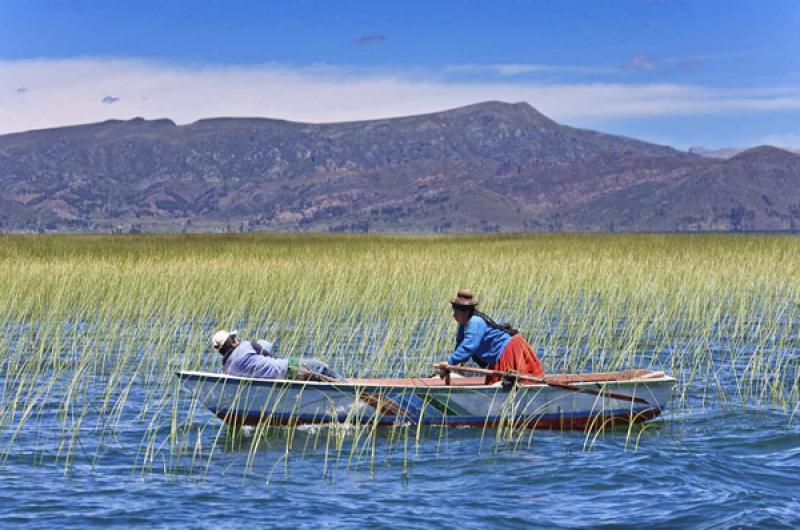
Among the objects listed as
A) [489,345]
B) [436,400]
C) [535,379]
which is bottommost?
[436,400]

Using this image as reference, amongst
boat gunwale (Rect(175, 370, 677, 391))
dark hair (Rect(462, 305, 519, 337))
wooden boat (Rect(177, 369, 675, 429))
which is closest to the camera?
boat gunwale (Rect(175, 370, 677, 391))

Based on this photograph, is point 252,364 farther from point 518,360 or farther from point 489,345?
point 518,360

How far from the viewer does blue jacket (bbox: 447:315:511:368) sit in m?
13.7

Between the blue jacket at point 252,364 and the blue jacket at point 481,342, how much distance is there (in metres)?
1.94

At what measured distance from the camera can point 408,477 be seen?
11.3 meters

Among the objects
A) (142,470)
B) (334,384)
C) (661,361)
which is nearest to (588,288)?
(661,361)

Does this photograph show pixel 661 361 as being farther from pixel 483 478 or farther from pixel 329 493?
pixel 329 493

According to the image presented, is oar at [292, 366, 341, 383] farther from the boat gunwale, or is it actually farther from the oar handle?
the oar handle

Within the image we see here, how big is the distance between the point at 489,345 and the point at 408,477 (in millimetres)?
3014

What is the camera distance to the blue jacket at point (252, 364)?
513 inches

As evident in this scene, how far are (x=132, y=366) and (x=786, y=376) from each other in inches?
372

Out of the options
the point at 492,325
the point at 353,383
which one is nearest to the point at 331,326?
the point at 492,325

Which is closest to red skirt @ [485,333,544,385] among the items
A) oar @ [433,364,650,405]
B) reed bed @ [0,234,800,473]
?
oar @ [433,364,650,405]

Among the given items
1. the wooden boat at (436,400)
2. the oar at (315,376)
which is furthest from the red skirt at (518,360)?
the oar at (315,376)
